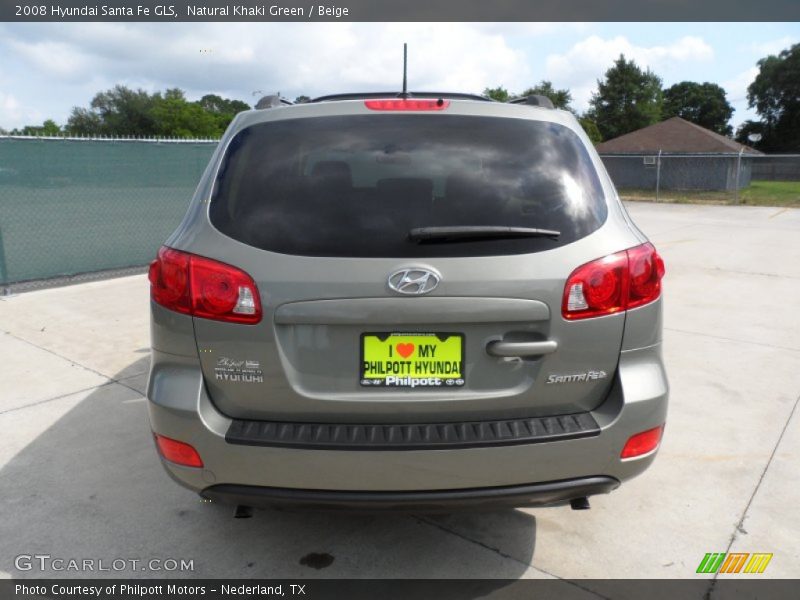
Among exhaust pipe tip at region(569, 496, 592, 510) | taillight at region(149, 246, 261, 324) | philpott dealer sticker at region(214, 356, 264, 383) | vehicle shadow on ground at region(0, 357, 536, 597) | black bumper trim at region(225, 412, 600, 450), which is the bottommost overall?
vehicle shadow on ground at region(0, 357, 536, 597)

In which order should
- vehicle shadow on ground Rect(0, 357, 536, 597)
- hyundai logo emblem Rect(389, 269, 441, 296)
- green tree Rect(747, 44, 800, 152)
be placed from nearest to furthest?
hyundai logo emblem Rect(389, 269, 441, 296), vehicle shadow on ground Rect(0, 357, 536, 597), green tree Rect(747, 44, 800, 152)

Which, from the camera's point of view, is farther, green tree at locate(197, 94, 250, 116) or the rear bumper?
green tree at locate(197, 94, 250, 116)

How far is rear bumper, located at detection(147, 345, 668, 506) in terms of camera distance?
223cm

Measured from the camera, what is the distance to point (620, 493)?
3.41 meters

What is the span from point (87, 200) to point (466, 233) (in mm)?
8775

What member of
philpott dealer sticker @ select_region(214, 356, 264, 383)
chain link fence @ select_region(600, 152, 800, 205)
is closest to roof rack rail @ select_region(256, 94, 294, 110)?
philpott dealer sticker @ select_region(214, 356, 264, 383)

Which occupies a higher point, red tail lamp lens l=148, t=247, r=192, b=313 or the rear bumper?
red tail lamp lens l=148, t=247, r=192, b=313

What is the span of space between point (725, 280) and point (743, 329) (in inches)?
113

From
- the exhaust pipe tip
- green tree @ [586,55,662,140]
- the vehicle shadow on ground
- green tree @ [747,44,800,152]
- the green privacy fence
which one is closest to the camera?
the exhaust pipe tip

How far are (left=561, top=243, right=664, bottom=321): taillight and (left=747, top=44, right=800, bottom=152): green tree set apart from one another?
3071 inches

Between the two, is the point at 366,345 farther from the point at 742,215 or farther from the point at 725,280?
the point at 742,215

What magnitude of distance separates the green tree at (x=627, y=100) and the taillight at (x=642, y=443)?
206 ft

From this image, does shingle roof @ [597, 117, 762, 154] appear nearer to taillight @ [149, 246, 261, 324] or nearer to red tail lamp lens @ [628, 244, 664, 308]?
red tail lamp lens @ [628, 244, 664, 308]

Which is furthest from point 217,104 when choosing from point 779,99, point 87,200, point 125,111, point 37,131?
point 87,200
